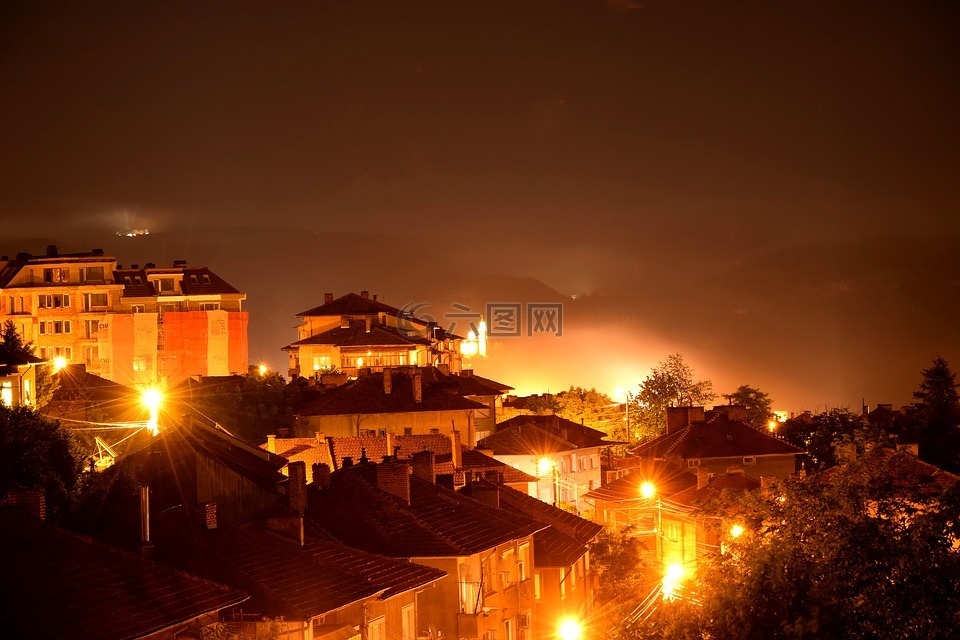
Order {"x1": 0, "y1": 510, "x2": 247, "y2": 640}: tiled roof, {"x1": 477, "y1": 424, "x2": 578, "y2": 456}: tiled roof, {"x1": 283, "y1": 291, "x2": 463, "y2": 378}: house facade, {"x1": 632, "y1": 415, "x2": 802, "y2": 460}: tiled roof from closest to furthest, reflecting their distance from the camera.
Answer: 1. {"x1": 0, "y1": 510, "x2": 247, "y2": 640}: tiled roof
2. {"x1": 632, "y1": 415, "x2": 802, "y2": 460}: tiled roof
3. {"x1": 477, "y1": 424, "x2": 578, "y2": 456}: tiled roof
4. {"x1": 283, "y1": 291, "x2": 463, "y2": 378}: house facade

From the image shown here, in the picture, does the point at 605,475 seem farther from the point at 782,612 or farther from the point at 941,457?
the point at 782,612

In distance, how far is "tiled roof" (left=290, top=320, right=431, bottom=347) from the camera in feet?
288

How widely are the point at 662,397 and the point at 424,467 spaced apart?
243ft

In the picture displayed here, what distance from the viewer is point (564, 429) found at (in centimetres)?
8106

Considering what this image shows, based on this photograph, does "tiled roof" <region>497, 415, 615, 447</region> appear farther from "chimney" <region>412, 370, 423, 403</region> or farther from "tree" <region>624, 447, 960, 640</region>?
"tree" <region>624, 447, 960, 640</region>

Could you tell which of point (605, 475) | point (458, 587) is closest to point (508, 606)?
point (458, 587)

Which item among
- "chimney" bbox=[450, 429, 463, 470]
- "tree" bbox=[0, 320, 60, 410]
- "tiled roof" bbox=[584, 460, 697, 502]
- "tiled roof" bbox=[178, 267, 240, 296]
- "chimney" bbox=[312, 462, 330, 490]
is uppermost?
"tiled roof" bbox=[178, 267, 240, 296]

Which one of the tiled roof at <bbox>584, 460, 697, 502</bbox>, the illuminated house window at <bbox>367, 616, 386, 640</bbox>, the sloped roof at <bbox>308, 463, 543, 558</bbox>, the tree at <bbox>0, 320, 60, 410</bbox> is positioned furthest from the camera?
the tiled roof at <bbox>584, 460, 697, 502</bbox>

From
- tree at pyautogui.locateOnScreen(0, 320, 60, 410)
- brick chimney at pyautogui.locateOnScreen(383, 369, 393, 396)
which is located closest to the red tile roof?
brick chimney at pyautogui.locateOnScreen(383, 369, 393, 396)

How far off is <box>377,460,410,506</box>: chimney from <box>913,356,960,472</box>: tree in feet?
188

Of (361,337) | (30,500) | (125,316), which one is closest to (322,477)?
(30,500)

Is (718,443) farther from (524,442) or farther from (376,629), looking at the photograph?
(376,629)

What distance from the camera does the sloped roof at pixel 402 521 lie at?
2933cm

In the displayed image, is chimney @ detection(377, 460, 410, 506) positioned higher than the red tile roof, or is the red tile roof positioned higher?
the red tile roof
